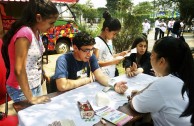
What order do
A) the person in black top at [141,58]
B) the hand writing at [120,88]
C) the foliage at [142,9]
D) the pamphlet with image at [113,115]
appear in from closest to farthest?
the pamphlet with image at [113,115] → the hand writing at [120,88] → the person in black top at [141,58] → the foliage at [142,9]

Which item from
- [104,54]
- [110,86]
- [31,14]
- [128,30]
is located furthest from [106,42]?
[128,30]

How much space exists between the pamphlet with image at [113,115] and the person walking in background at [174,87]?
230 millimetres

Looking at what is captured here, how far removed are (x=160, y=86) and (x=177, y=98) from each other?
0.15 metres

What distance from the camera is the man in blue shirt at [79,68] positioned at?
223 centimetres

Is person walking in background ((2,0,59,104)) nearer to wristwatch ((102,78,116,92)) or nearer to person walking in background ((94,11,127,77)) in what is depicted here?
wristwatch ((102,78,116,92))

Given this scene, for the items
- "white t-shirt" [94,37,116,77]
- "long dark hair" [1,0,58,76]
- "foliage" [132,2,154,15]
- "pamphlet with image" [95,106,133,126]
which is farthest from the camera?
"foliage" [132,2,154,15]

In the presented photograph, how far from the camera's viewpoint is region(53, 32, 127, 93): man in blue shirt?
2229 millimetres

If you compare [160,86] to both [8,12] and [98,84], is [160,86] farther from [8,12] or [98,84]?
[8,12]

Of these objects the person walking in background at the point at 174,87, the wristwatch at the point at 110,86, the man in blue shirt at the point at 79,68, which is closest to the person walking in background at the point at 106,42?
the man in blue shirt at the point at 79,68

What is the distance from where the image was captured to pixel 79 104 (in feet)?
6.27

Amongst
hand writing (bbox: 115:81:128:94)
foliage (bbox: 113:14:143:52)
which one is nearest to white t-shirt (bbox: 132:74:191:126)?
hand writing (bbox: 115:81:128:94)

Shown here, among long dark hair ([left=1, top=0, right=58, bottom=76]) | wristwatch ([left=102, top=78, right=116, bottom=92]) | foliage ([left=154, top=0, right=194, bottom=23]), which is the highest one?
foliage ([left=154, top=0, right=194, bottom=23])

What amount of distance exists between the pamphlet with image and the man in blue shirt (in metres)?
0.43

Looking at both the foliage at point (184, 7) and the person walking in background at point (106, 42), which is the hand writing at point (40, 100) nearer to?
the person walking in background at point (106, 42)
